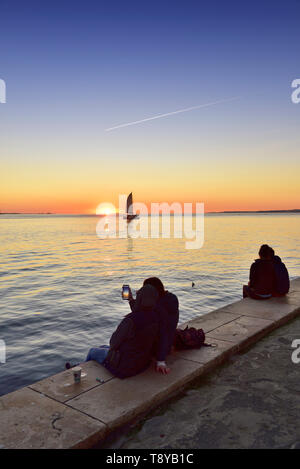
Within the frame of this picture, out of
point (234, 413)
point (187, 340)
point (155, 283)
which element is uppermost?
point (155, 283)

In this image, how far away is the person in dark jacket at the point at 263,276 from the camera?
8234 millimetres

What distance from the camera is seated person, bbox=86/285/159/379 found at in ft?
14.3

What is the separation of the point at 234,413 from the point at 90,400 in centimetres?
161

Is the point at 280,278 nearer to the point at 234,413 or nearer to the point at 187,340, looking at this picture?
the point at 187,340

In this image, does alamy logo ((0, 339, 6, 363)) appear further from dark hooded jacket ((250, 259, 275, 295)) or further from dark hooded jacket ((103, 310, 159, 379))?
dark hooded jacket ((250, 259, 275, 295))

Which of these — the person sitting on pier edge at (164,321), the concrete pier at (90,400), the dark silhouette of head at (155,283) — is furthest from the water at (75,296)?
the dark silhouette of head at (155,283)

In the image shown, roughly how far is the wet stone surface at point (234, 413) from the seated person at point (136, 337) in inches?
26.8

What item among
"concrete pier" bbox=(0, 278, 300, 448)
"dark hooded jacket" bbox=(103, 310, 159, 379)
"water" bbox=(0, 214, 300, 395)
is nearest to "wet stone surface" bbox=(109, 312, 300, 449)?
"concrete pier" bbox=(0, 278, 300, 448)

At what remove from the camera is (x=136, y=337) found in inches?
173

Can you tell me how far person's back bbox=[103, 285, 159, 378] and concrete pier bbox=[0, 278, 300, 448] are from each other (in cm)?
16

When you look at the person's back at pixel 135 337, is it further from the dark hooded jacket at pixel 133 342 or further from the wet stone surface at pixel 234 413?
the wet stone surface at pixel 234 413

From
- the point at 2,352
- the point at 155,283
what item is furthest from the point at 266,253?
the point at 2,352

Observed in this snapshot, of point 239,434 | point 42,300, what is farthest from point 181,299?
point 239,434

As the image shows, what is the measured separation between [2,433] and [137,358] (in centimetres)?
171
